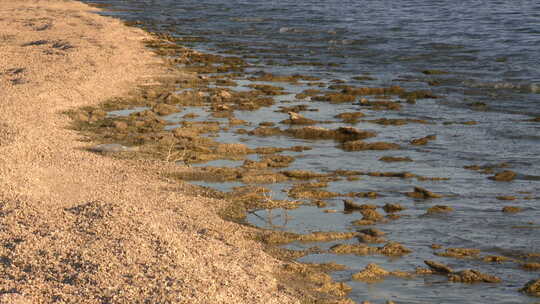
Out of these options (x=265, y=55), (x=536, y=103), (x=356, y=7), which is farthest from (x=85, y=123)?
(x=356, y=7)

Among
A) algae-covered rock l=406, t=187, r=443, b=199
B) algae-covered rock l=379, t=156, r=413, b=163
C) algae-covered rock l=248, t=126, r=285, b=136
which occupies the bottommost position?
algae-covered rock l=248, t=126, r=285, b=136

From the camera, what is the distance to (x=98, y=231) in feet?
22.7

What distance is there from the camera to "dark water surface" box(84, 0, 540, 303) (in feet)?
24.3

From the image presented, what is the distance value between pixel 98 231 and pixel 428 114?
28.8ft

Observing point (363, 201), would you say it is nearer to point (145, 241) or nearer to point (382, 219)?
point (382, 219)

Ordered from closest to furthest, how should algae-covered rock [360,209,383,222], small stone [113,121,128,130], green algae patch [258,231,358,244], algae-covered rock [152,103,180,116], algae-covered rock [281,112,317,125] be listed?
green algae patch [258,231,358,244] → algae-covered rock [360,209,383,222] → small stone [113,121,128,130] → algae-covered rock [281,112,317,125] → algae-covered rock [152,103,180,116]

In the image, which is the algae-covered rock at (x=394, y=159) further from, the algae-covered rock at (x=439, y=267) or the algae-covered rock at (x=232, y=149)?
the algae-covered rock at (x=439, y=267)

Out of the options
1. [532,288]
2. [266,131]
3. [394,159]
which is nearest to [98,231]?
[532,288]

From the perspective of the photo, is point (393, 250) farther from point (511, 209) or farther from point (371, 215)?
point (511, 209)

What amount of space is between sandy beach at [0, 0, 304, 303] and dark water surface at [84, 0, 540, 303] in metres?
0.88

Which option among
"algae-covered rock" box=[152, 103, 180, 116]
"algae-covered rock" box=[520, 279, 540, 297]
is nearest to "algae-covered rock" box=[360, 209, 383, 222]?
"algae-covered rock" box=[520, 279, 540, 297]

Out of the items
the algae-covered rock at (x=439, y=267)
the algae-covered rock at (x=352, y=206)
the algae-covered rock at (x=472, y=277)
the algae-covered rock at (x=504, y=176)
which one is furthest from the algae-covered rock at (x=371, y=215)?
the algae-covered rock at (x=504, y=176)

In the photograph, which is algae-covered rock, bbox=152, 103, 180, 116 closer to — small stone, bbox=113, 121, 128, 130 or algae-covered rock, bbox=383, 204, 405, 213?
small stone, bbox=113, 121, 128, 130

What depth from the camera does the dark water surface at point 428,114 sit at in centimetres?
741
